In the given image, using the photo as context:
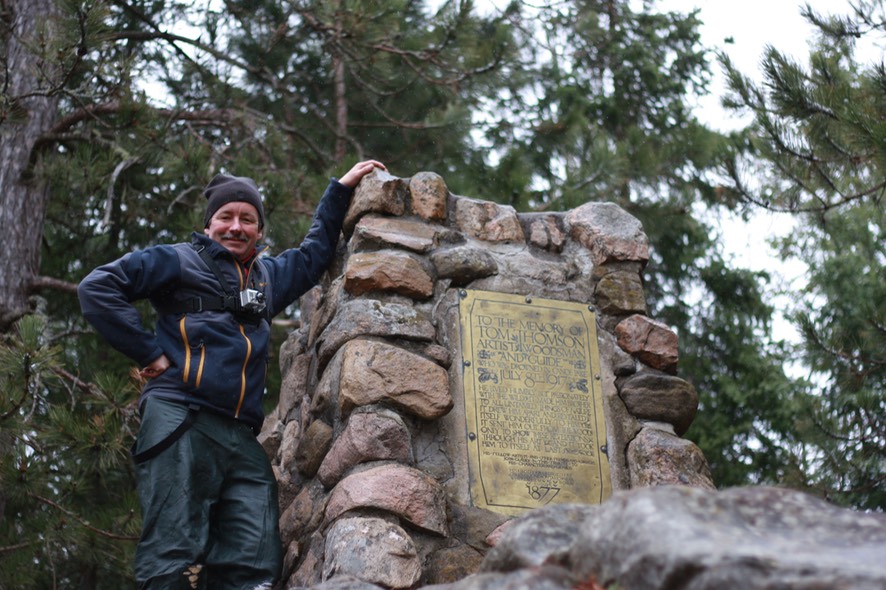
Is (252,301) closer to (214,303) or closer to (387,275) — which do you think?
(214,303)

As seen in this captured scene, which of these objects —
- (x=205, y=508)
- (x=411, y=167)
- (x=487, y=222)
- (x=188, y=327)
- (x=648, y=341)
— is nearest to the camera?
(x=205, y=508)

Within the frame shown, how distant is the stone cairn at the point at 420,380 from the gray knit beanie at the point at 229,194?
40 centimetres

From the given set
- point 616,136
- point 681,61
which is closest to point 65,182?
point 616,136

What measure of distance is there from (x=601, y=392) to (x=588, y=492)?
0.41 meters

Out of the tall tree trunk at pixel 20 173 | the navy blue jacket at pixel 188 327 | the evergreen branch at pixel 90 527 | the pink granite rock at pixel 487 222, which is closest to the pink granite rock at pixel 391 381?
the navy blue jacket at pixel 188 327

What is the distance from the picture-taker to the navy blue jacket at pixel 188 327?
11.5 feet

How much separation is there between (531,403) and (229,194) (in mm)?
1340

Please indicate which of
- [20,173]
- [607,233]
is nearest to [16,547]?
[20,173]

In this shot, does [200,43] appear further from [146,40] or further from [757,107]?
[757,107]

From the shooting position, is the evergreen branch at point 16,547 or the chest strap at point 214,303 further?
the evergreen branch at point 16,547

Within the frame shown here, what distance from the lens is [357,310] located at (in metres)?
3.88

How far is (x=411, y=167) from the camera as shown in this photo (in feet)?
29.0

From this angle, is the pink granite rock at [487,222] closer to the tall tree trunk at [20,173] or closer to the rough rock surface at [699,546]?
the rough rock surface at [699,546]

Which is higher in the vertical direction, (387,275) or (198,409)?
(387,275)
